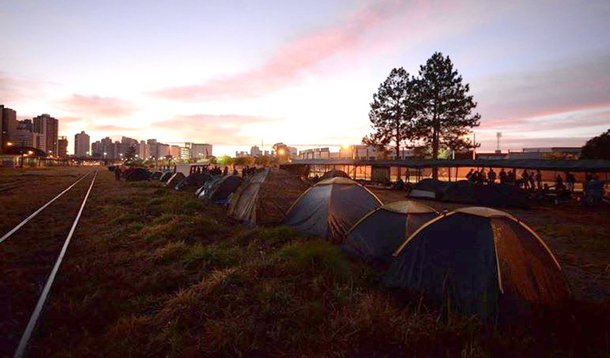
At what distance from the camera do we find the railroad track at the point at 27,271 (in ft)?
16.5

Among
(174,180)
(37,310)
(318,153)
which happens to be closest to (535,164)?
(37,310)

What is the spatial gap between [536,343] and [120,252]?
30.1ft

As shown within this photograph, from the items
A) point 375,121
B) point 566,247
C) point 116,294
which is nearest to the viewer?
point 116,294

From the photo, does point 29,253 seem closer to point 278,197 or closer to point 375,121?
point 278,197

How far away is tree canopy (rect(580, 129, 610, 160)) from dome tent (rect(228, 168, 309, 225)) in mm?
45261

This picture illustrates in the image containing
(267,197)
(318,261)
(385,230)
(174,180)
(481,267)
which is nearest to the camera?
(481,267)

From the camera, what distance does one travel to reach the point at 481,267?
549 cm

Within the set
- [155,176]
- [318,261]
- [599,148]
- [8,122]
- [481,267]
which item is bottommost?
[318,261]

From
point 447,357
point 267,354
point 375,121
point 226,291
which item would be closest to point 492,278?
point 447,357

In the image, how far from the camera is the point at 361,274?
7.38 m

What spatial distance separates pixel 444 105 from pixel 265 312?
116 ft

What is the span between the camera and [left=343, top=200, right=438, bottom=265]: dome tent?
7895mm

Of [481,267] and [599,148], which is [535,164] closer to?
[481,267]

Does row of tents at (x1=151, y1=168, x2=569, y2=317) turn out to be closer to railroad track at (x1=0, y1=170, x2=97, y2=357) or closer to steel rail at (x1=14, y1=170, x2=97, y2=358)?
steel rail at (x1=14, y1=170, x2=97, y2=358)
